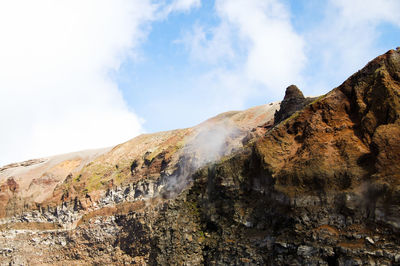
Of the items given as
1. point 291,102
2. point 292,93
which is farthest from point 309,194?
point 292,93

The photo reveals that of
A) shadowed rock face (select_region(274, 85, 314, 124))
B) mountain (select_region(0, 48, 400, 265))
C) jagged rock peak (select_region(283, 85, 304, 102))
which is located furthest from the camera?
jagged rock peak (select_region(283, 85, 304, 102))

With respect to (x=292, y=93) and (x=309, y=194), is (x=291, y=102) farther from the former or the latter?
(x=309, y=194)

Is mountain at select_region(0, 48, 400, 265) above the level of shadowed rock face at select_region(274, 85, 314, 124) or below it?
below

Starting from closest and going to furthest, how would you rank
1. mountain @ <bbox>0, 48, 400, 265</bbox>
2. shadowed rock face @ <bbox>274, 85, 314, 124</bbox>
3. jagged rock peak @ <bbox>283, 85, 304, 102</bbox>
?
mountain @ <bbox>0, 48, 400, 265</bbox>, shadowed rock face @ <bbox>274, 85, 314, 124</bbox>, jagged rock peak @ <bbox>283, 85, 304, 102</bbox>

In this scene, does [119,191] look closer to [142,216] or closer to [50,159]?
[142,216]

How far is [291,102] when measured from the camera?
3859cm

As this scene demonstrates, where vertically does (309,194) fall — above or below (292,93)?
below

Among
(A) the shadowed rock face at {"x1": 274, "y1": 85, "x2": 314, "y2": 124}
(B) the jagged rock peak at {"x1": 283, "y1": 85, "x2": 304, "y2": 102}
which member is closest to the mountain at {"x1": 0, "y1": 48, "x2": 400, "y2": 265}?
(A) the shadowed rock face at {"x1": 274, "y1": 85, "x2": 314, "y2": 124}

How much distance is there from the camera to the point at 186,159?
65688 mm

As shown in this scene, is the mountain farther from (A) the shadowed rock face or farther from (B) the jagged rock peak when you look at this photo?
(B) the jagged rock peak

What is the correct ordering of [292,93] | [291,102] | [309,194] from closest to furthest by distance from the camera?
[309,194] < [291,102] < [292,93]

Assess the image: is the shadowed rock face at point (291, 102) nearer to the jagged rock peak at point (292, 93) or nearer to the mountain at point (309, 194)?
the jagged rock peak at point (292, 93)

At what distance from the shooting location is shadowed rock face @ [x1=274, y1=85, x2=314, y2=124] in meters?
36.7

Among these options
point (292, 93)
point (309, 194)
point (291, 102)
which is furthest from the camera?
point (292, 93)
